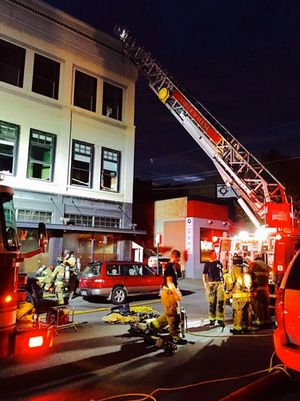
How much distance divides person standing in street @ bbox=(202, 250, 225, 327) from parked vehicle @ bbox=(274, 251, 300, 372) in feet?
14.3

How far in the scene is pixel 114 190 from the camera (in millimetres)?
19531

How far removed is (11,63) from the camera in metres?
16.4

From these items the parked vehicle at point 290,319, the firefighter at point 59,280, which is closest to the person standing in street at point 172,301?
the parked vehicle at point 290,319

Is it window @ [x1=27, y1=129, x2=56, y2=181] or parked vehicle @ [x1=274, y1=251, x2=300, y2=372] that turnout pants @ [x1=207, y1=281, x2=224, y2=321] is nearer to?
parked vehicle @ [x1=274, y1=251, x2=300, y2=372]

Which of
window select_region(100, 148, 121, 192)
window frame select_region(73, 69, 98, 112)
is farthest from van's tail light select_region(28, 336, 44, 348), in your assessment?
window frame select_region(73, 69, 98, 112)

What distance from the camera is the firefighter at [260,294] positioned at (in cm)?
951

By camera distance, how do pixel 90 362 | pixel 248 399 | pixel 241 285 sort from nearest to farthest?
1. pixel 248 399
2. pixel 90 362
3. pixel 241 285

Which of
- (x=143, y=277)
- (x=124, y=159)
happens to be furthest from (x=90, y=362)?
(x=124, y=159)

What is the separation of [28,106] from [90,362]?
12.9 m

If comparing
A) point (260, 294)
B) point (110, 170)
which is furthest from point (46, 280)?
point (110, 170)

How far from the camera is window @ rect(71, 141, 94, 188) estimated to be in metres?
18.1

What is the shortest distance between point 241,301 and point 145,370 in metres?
3.44

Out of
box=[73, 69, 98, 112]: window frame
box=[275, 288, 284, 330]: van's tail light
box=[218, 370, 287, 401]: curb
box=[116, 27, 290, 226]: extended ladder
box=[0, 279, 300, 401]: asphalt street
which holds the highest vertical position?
box=[73, 69, 98, 112]: window frame

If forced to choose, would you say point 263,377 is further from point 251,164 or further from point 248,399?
point 251,164
